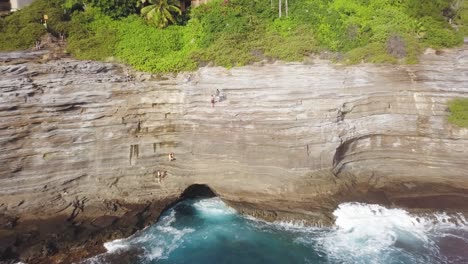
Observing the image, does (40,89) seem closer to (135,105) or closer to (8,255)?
(135,105)

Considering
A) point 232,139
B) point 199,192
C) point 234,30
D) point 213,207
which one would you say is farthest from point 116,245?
point 234,30

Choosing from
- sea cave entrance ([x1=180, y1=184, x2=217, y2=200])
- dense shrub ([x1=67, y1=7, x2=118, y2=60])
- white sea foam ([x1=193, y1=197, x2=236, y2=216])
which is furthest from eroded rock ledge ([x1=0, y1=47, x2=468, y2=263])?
dense shrub ([x1=67, y1=7, x2=118, y2=60])

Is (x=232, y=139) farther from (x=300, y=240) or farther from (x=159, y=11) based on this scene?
(x=159, y=11)

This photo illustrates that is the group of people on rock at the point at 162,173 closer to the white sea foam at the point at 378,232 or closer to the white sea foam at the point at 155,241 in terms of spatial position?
the white sea foam at the point at 155,241

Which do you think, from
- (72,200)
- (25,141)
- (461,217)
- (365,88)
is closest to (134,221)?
(72,200)

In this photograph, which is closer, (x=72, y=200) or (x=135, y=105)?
Result: (x=72, y=200)

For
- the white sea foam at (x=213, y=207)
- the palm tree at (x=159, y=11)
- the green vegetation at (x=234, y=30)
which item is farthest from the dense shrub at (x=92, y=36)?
the white sea foam at (x=213, y=207)
